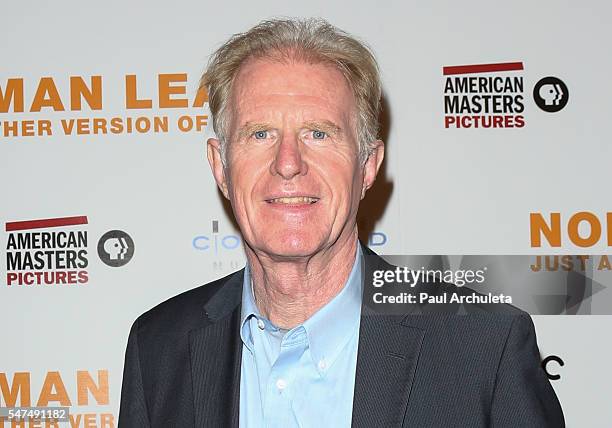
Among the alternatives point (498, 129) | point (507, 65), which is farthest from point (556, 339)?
point (507, 65)

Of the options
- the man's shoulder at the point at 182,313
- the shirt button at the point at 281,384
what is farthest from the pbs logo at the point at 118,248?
the shirt button at the point at 281,384

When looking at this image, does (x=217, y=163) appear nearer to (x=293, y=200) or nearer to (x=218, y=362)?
(x=293, y=200)

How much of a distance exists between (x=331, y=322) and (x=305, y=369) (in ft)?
0.29

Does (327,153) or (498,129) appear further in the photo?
(498,129)

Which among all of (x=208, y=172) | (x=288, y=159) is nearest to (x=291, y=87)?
(x=288, y=159)

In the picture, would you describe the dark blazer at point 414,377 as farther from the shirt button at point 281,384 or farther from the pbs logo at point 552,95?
the pbs logo at point 552,95

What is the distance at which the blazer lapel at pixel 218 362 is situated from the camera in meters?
1.33

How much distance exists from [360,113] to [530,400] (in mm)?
534

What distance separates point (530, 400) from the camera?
1.25 meters

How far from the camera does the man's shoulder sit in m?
1.48

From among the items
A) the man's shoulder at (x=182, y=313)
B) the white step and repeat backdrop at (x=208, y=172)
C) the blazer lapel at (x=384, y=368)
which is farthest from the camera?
the white step and repeat backdrop at (x=208, y=172)

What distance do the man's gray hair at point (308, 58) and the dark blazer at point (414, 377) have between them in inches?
12.3

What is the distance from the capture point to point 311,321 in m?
1.35

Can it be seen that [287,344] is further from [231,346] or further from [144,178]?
[144,178]
